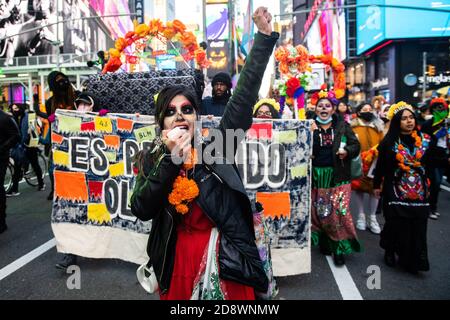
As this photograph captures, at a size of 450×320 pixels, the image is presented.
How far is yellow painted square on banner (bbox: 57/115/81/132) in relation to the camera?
435cm

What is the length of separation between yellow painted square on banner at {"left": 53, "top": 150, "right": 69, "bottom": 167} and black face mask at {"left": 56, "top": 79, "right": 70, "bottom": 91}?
1.33 meters

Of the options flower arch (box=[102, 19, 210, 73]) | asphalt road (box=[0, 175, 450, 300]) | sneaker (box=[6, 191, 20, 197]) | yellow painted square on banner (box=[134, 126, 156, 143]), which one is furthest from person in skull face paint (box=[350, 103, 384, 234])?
sneaker (box=[6, 191, 20, 197])

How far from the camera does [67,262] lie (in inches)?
171

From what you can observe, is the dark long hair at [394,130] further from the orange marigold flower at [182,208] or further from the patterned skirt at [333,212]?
the orange marigold flower at [182,208]

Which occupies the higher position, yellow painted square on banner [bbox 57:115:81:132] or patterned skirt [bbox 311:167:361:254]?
yellow painted square on banner [bbox 57:115:81:132]

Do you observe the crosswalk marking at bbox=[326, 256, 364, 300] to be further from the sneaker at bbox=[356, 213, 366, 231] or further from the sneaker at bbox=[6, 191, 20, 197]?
the sneaker at bbox=[6, 191, 20, 197]

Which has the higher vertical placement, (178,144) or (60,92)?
(60,92)

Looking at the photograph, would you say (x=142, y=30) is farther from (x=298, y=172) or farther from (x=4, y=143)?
(x=298, y=172)

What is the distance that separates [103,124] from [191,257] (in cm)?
279

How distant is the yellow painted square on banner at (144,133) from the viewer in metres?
4.09

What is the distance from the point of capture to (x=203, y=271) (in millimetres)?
1817

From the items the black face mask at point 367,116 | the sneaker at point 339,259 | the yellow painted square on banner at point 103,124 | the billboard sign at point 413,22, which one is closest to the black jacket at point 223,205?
the yellow painted square on banner at point 103,124

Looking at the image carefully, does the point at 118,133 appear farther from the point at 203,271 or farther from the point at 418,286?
the point at 418,286

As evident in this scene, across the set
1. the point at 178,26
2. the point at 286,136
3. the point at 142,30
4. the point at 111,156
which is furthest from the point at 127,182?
the point at 178,26
